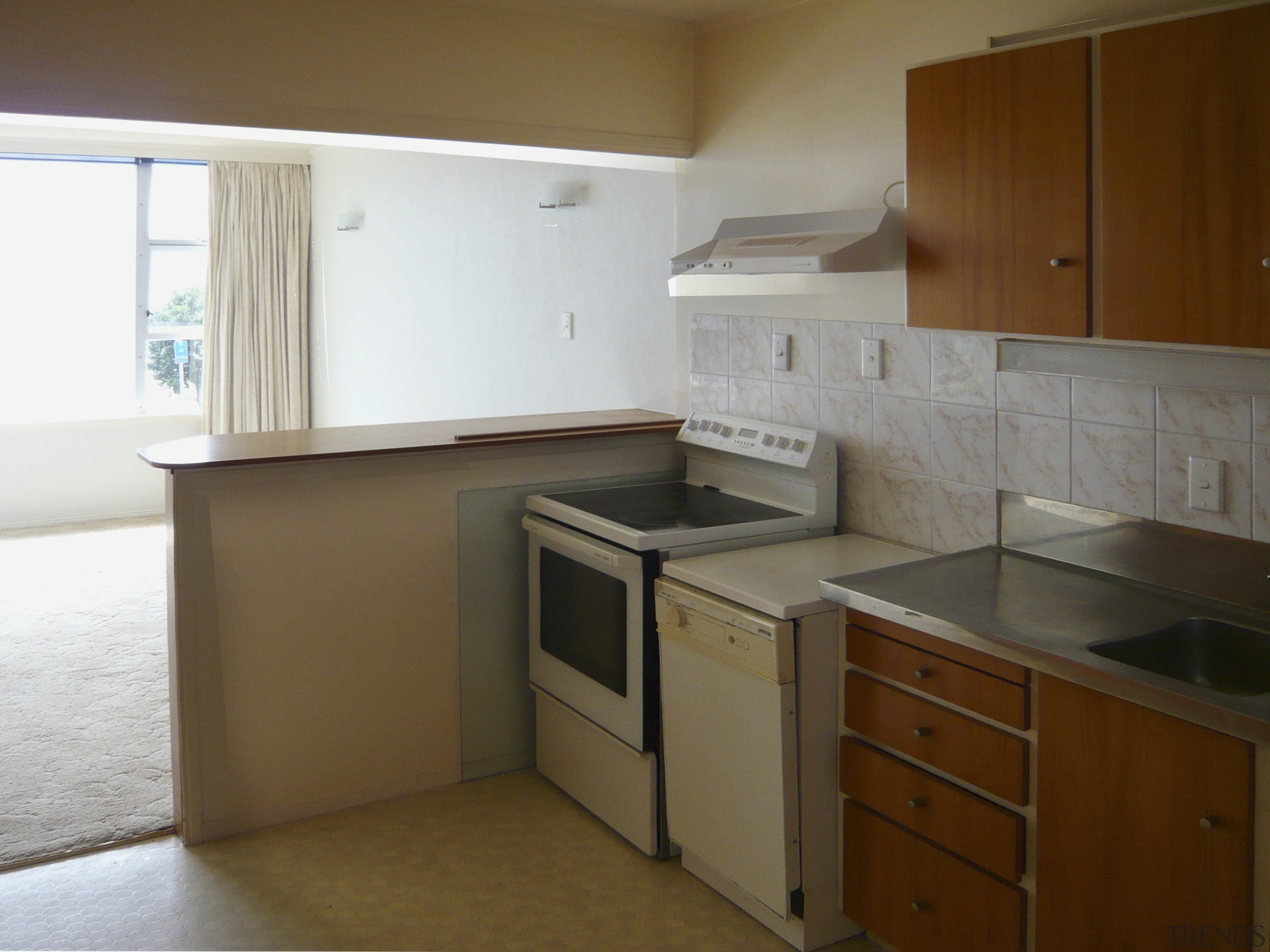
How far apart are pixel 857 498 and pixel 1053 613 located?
3.24ft

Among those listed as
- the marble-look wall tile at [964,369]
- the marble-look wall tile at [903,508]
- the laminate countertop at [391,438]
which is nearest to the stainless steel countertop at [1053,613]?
the marble-look wall tile at [903,508]

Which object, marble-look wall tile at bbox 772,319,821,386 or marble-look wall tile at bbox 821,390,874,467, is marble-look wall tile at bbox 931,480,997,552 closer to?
marble-look wall tile at bbox 821,390,874,467

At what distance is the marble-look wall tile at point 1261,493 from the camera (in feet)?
6.98

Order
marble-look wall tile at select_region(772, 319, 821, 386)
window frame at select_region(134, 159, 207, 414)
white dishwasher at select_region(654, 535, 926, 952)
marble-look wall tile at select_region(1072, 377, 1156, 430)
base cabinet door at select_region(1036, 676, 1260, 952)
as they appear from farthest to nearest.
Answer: window frame at select_region(134, 159, 207, 414)
marble-look wall tile at select_region(772, 319, 821, 386)
white dishwasher at select_region(654, 535, 926, 952)
marble-look wall tile at select_region(1072, 377, 1156, 430)
base cabinet door at select_region(1036, 676, 1260, 952)

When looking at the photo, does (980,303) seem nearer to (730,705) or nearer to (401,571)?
(730,705)

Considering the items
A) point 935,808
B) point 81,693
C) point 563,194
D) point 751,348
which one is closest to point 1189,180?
point 935,808

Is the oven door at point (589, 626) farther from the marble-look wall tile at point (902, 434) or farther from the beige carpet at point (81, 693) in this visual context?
the beige carpet at point (81, 693)

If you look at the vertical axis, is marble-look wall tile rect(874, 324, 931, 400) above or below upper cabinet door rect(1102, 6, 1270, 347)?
below

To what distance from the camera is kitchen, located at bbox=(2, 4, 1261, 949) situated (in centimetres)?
247

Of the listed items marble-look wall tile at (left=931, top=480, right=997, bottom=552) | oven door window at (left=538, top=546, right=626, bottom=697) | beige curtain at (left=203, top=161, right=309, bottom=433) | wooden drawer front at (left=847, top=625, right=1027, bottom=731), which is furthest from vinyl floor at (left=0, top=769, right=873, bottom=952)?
beige curtain at (left=203, top=161, right=309, bottom=433)

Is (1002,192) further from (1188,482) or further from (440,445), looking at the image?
(440,445)

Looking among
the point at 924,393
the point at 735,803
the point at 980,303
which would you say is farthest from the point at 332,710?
the point at 980,303

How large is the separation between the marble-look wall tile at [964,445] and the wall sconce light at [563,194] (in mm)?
1896

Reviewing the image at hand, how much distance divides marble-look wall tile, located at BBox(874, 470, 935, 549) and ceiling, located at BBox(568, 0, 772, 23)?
4.76 ft
